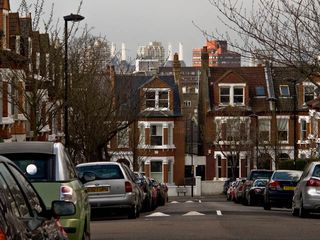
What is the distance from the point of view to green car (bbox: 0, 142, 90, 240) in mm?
13320

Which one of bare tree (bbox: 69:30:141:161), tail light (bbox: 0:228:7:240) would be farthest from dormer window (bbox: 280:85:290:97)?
tail light (bbox: 0:228:7:240)

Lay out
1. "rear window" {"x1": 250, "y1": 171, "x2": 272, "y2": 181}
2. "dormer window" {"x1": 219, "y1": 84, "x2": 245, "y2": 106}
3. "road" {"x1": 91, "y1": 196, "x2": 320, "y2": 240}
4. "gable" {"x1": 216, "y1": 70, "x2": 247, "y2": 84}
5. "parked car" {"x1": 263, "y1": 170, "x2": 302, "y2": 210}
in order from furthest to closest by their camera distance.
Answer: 1. "dormer window" {"x1": 219, "y1": 84, "x2": 245, "y2": 106}
2. "gable" {"x1": 216, "y1": 70, "x2": 247, "y2": 84}
3. "rear window" {"x1": 250, "y1": 171, "x2": 272, "y2": 181}
4. "parked car" {"x1": 263, "y1": 170, "x2": 302, "y2": 210}
5. "road" {"x1": 91, "y1": 196, "x2": 320, "y2": 240}

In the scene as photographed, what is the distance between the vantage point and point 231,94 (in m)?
82.8

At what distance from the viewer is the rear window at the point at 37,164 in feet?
45.0

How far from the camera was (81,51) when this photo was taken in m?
46.8

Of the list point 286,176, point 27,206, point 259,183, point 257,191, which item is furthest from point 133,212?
point 27,206

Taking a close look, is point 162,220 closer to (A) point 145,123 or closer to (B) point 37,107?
(B) point 37,107

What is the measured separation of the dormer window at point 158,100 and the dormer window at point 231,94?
4.70 m

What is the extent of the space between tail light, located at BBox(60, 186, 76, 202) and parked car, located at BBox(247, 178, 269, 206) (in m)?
28.2

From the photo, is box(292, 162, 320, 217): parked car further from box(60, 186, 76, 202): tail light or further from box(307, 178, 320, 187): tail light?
box(60, 186, 76, 202): tail light

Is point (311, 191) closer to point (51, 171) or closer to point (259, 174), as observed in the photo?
point (51, 171)

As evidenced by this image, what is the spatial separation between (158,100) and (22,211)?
74.7m

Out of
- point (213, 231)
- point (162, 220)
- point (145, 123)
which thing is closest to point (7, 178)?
point (213, 231)

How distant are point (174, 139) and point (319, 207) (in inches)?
2297
